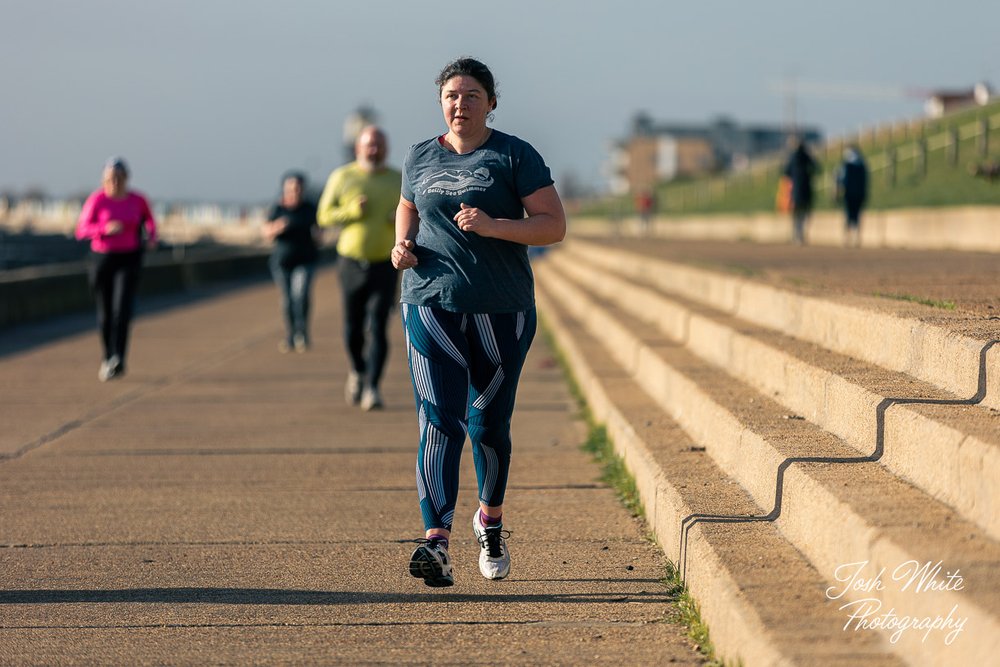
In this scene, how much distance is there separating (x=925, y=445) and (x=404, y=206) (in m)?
2.16

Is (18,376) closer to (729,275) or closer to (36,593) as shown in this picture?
(729,275)

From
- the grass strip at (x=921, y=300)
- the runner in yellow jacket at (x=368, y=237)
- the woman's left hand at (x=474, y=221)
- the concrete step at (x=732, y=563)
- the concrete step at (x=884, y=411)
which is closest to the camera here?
the concrete step at (x=732, y=563)

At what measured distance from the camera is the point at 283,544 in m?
6.07

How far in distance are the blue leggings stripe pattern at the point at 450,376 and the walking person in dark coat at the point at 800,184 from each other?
21.5 m

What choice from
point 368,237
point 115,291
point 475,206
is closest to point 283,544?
point 475,206

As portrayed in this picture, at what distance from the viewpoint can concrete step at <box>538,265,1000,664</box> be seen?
3271 mm

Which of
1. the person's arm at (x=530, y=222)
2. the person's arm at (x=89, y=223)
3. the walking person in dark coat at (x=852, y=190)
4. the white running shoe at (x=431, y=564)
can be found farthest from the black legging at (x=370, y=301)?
the walking person in dark coat at (x=852, y=190)

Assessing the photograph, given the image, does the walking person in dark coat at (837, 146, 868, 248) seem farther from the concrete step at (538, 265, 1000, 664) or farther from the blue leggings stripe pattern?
the blue leggings stripe pattern

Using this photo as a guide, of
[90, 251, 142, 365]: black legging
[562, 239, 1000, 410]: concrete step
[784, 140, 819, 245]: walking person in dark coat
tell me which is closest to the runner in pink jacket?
[90, 251, 142, 365]: black legging

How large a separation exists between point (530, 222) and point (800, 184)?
22.1 m

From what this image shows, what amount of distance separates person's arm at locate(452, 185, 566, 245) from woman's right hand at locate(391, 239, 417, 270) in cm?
22

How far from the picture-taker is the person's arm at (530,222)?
510cm

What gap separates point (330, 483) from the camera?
7.57 metres

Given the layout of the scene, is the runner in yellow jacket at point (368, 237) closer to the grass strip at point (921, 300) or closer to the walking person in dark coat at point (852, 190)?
the grass strip at point (921, 300)
